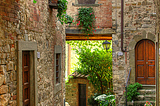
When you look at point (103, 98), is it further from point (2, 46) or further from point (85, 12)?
point (2, 46)

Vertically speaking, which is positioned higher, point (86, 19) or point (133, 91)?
point (86, 19)

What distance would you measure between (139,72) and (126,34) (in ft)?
5.82

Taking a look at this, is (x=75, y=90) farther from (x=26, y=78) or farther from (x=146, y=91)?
(x=26, y=78)

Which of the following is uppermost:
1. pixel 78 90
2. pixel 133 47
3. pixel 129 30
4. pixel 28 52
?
pixel 129 30

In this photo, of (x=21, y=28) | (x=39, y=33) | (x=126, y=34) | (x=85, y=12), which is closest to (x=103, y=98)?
(x=126, y=34)

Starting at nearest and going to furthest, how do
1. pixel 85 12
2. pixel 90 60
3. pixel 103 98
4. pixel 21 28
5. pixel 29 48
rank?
pixel 21 28
pixel 29 48
pixel 85 12
pixel 103 98
pixel 90 60

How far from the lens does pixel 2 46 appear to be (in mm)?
3160

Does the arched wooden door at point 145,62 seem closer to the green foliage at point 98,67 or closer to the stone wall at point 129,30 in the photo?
the stone wall at point 129,30

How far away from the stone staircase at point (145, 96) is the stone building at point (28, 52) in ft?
10.3

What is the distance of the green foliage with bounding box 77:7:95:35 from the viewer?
957 cm

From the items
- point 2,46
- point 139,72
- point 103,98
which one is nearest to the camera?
point 2,46

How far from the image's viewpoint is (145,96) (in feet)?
26.3

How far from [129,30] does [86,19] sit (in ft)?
6.75

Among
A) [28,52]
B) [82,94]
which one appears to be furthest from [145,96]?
[82,94]
